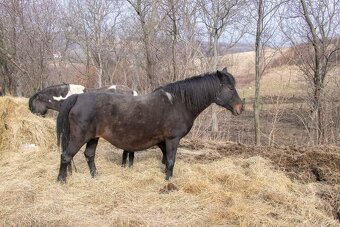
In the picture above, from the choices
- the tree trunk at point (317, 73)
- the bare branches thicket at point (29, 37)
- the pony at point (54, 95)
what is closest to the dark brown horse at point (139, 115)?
the pony at point (54, 95)

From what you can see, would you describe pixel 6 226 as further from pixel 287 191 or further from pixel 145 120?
pixel 287 191

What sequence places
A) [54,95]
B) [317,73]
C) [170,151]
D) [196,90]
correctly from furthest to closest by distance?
[317,73] < [54,95] < [196,90] < [170,151]

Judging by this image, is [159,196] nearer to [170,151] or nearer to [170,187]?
[170,187]

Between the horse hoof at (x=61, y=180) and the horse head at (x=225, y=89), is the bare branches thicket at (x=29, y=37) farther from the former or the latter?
the horse head at (x=225, y=89)

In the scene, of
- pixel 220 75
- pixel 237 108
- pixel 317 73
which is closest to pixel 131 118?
pixel 220 75

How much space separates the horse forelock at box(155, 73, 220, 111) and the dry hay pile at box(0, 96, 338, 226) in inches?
41.6

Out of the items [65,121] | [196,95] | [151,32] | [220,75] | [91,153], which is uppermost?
[151,32]

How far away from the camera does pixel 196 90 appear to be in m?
5.15

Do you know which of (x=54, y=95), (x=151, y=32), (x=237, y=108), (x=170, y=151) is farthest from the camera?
(x=151, y=32)

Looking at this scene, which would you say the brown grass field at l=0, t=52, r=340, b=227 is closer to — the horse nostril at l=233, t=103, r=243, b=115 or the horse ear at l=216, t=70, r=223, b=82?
the horse nostril at l=233, t=103, r=243, b=115

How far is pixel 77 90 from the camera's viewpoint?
348 inches

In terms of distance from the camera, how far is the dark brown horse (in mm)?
4785

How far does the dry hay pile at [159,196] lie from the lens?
3.62 metres

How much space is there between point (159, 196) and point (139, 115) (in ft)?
4.18
